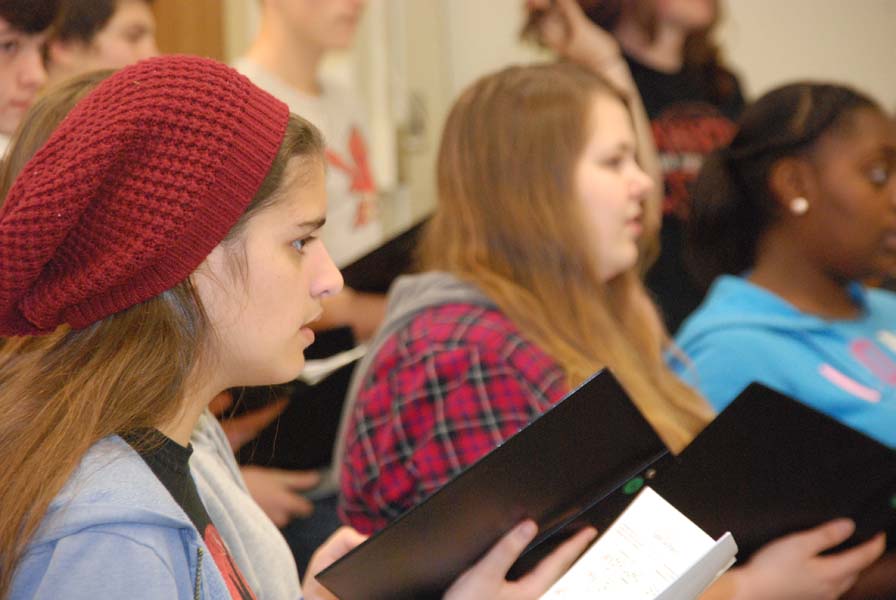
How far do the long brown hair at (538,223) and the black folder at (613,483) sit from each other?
27cm

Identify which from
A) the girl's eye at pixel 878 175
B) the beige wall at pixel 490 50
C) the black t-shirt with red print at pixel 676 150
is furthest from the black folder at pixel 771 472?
the beige wall at pixel 490 50

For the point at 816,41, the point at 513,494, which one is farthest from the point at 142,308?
the point at 816,41

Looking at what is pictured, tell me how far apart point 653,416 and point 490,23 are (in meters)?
2.43

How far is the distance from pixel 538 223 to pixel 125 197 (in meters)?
0.78

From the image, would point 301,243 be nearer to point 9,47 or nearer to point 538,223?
point 538,223

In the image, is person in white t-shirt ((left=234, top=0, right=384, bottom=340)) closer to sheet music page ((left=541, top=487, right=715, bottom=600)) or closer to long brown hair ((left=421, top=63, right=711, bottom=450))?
long brown hair ((left=421, top=63, right=711, bottom=450))

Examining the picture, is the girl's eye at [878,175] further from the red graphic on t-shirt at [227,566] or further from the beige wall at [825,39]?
the beige wall at [825,39]

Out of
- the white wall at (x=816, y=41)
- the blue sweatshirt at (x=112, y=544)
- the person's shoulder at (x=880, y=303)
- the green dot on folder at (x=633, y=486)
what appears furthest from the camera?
the white wall at (x=816, y=41)

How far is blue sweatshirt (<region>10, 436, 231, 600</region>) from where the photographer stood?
83 cm

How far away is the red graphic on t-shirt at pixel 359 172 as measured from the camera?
221 cm

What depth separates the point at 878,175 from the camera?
1873 mm

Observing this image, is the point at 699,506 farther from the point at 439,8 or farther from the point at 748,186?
the point at 439,8

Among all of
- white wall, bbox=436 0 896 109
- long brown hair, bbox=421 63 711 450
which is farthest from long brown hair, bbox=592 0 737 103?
white wall, bbox=436 0 896 109

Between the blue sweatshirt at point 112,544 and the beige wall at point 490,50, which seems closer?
the blue sweatshirt at point 112,544
